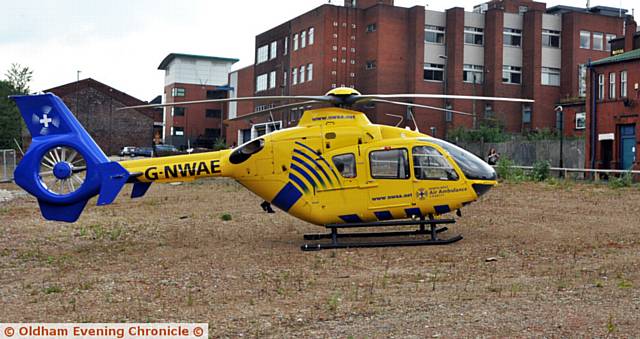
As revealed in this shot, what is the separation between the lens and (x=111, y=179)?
1404cm

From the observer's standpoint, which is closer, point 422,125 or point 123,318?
point 123,318

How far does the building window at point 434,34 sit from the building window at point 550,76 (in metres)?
8.75

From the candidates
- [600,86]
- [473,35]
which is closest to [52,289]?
[600,86]

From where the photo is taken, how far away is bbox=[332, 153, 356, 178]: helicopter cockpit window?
13648 millimetres

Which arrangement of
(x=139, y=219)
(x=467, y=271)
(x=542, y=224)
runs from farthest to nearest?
1. (x=139, y=219)
2. (x=542, y=224)
3. (x=467, y=271)

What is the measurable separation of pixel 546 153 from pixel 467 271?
32.2m

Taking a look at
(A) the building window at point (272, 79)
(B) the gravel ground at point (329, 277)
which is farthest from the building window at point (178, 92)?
(B) the gravel ground at point (329, 277)

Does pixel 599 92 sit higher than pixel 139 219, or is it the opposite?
pixel 599 92

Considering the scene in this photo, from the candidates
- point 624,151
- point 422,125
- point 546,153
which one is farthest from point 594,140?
point 422,125

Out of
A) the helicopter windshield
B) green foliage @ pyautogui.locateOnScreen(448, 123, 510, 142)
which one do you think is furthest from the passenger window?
green foliage @ pyautogui.locateOnScreen(448, 123, 510, 142)

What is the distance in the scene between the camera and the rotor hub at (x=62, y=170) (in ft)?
45.9

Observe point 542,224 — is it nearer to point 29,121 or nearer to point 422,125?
point 29,121

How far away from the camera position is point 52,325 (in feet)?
25.7

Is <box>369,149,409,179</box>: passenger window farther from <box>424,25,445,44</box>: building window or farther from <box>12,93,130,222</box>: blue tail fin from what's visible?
<box>424,25,445,44</box>: building window
